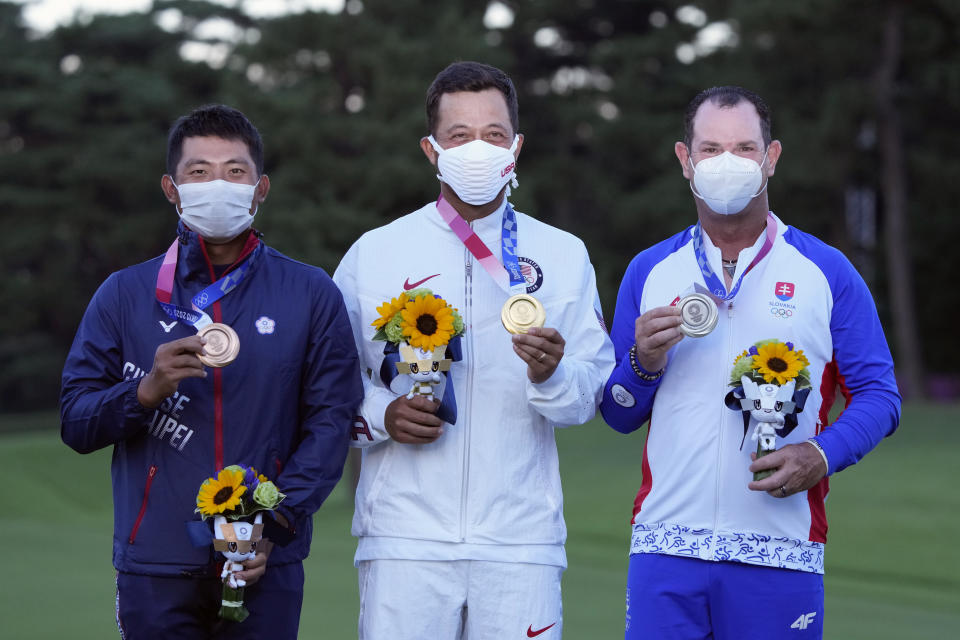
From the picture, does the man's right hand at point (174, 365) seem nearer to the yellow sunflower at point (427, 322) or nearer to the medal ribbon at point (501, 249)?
the yellow sunflower at point (427, 322)

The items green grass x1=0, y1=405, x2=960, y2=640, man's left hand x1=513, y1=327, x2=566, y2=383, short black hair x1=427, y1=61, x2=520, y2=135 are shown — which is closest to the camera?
man's left hand x1=513, y1=327, x2=566, y2=383

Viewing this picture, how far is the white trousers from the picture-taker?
402 cm

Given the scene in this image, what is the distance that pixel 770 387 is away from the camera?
384 centimetres

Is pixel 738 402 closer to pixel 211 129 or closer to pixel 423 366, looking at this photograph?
pixel 423 366

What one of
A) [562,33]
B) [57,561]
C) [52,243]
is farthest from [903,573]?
[52,243]

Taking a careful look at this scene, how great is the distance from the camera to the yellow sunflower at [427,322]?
390cm

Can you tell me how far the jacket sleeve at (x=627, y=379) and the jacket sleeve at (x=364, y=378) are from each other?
0.77m

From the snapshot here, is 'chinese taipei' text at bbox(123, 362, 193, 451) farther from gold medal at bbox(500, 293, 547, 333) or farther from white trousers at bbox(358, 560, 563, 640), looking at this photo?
gold medal at bbox(500, 293, 547, 333)

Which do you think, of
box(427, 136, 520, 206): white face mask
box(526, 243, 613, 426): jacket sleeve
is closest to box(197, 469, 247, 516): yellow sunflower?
box(526, 243, 613, 426): jacket sleeve

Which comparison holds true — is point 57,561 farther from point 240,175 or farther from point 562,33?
point 562,33

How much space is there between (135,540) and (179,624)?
0.98 ft

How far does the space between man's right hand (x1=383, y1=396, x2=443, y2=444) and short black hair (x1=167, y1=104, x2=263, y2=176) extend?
1.00 metres

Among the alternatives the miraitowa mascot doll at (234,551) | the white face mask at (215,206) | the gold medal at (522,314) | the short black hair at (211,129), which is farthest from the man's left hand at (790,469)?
the short black hair at (211,129)

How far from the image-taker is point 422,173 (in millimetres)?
24203
